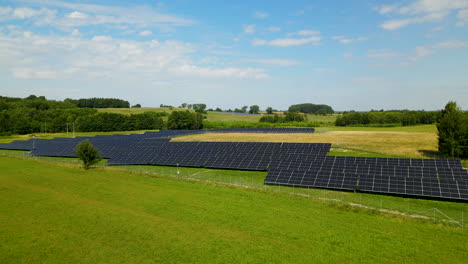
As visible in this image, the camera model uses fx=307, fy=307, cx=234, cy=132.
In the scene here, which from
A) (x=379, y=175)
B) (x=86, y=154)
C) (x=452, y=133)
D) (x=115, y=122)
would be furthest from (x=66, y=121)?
(x=452, y=133)

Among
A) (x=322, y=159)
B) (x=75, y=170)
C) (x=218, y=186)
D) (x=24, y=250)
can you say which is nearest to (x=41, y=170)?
(x=75, y=170)

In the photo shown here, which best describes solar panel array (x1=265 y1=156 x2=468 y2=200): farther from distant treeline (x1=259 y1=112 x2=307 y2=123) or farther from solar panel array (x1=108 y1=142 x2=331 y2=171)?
distant treeline (x1=259 y1=112 x2=307 y2=123)

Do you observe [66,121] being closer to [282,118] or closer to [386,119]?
[282,118]

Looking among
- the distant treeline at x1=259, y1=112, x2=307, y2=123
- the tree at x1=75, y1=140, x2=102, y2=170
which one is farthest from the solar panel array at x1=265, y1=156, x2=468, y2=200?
the distant treeline at x1=259, y1=112, x2=307, y2=123

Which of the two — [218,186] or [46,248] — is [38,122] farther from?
[46,248]

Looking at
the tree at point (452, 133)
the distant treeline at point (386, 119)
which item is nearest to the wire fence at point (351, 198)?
the tree at point (452, 133)

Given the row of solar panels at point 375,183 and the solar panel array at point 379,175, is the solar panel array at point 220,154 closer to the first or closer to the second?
the solar panel array at point 379,175

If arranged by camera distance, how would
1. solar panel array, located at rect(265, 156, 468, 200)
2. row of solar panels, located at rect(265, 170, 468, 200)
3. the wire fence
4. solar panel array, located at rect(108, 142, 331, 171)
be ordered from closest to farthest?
1. the wire fence
2. row of solar panels, located at rect(265, 170, 468, 200)
3. solar panel array, located at rect(265, 156, 468, 200)
4. solar panel array, located at rect(108, 142, 331, 171)
